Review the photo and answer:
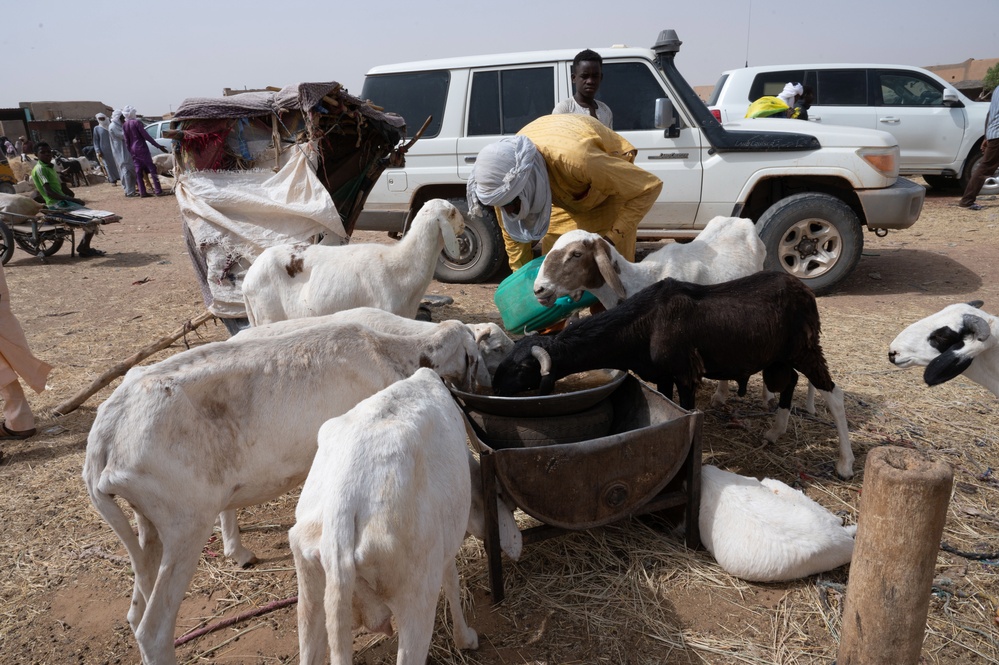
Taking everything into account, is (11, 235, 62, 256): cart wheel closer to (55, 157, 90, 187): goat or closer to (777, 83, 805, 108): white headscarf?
(55, 157, 90, 187): goat

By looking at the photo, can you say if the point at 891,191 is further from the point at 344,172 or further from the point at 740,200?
the point at 344,172

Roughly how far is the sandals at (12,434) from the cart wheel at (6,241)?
8380 mm

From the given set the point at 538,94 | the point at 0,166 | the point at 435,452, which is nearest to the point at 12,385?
the point at 435,452

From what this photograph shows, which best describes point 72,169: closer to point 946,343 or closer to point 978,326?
point 946,343

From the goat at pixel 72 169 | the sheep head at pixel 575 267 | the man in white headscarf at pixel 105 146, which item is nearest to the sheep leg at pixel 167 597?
the sheep head at pixel 575 267

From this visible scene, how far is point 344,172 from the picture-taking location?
22.6ft

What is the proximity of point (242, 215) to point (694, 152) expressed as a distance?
5030mm

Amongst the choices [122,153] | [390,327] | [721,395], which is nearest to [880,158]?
[721,395]

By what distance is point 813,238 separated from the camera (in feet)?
24.9

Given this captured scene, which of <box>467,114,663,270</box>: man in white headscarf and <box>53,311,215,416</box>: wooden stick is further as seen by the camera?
<box>53,311,215,416</box>: wooden stick

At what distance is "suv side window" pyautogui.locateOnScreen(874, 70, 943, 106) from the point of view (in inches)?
479

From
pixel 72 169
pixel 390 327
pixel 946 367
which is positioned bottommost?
pixel 946 367

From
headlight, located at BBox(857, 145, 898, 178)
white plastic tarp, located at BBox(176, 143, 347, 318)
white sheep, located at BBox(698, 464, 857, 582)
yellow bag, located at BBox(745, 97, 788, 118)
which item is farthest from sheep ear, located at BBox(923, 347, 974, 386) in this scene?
yellow bag, located at BBox(745, 97, 788, 118)

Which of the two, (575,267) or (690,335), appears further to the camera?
(575,267)
